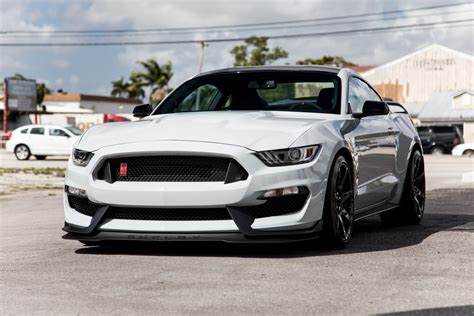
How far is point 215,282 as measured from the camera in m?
6.06

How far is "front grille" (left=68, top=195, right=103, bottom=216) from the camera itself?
734 cm

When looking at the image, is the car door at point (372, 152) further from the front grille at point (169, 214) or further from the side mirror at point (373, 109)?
the front grille at point (169, 214)

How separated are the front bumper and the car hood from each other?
0.11 meters

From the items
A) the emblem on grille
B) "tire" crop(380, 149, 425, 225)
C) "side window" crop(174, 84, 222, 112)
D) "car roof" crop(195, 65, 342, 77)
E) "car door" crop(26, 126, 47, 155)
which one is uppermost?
"car roof" crop(195, 65, 342, 77)

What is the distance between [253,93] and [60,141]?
30.5m

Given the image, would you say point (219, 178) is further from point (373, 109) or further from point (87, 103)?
point (87, 103)

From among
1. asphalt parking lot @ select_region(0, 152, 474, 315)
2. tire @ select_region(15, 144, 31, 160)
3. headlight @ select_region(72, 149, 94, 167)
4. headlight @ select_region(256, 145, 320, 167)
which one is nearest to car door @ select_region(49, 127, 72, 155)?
tire @ select_region(15, 144, 31, 160)

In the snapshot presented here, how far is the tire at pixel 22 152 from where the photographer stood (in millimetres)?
38906

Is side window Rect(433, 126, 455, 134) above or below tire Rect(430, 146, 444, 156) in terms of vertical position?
above

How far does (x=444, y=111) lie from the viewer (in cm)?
6694

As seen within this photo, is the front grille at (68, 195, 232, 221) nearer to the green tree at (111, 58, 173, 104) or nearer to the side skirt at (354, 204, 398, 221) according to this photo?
the side skirt at (354, 204, 398, 221)

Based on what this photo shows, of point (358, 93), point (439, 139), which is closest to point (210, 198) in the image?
point (358, 93)

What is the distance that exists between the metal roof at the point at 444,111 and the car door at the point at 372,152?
56.2m

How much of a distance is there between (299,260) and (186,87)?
2.80 metres
